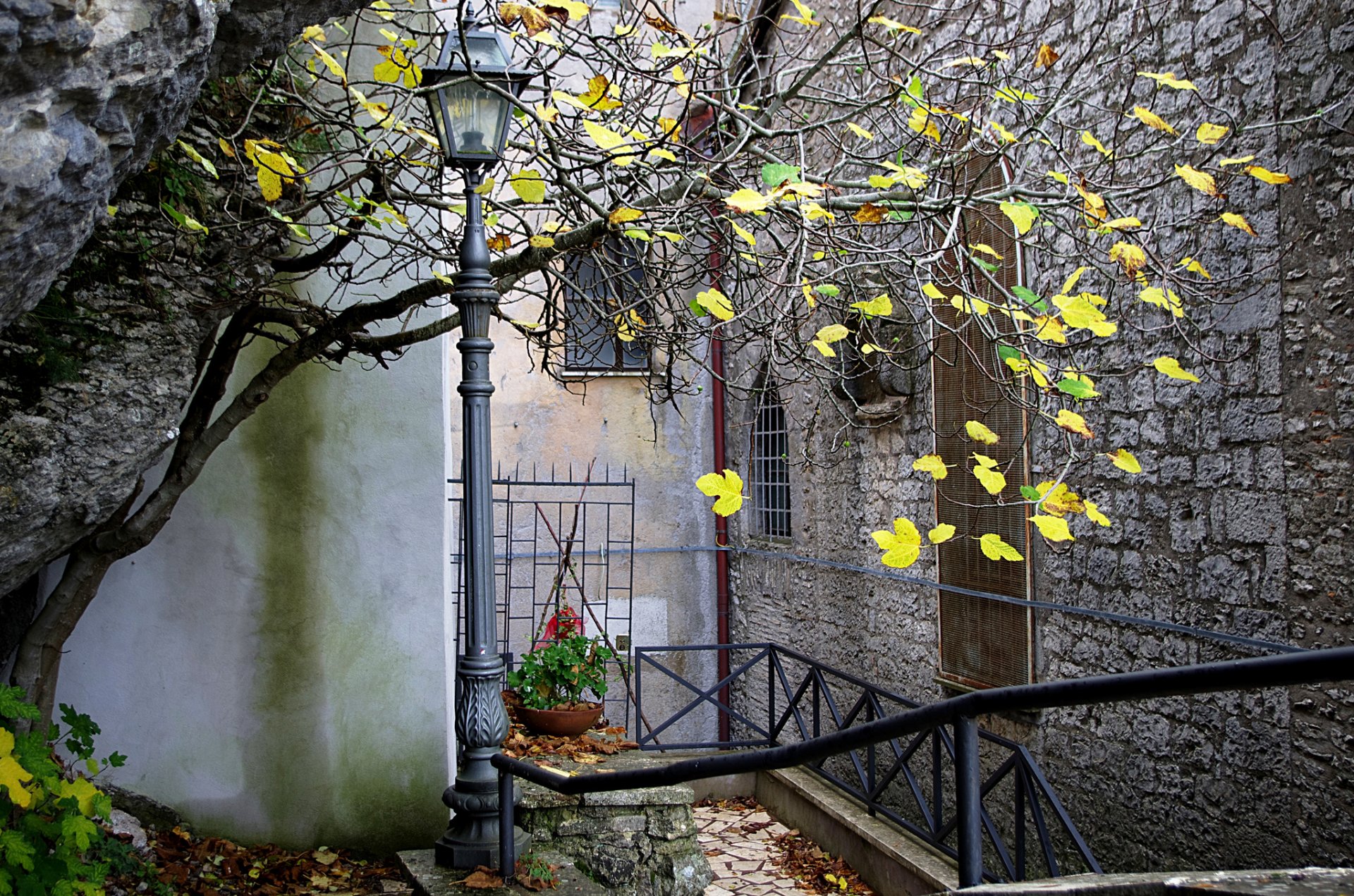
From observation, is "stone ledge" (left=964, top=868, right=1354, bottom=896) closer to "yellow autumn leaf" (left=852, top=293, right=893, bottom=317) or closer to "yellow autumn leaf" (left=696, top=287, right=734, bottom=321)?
"yellow autumn leaf" (left=696, top=287, right=734, bottom=321)

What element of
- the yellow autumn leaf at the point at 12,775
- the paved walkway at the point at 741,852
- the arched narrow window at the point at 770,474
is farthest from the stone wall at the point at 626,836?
the arched narrow window at the point at 770,474

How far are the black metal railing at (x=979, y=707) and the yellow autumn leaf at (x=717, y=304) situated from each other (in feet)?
4.79

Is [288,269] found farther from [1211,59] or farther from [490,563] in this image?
[1211,59]

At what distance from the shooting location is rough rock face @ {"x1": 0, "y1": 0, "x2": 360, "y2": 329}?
157 centimetres

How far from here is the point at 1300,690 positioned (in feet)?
14.0

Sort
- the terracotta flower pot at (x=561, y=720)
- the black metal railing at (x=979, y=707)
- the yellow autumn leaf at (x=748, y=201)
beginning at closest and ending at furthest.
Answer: the black metal railing at (x=979, y=707), the yellow autumn leaf at (x=748, y=201), the terracotta flower pot at (x=561, y=720)

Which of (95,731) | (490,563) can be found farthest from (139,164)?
(95,731)

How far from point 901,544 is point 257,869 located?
333 cm

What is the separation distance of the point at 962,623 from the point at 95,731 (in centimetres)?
501

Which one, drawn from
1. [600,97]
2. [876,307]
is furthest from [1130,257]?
[600,97]

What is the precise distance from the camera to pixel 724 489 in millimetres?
3041

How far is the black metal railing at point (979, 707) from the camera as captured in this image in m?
1.32

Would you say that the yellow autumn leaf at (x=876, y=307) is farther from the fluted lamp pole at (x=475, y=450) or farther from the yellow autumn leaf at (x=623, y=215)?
the fluted lamp pole at (x=475, y=450)

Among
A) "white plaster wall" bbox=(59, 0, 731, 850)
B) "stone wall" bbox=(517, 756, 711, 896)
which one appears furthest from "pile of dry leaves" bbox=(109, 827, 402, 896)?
"stone wall" bbox=(517, 756, 711, 896)
